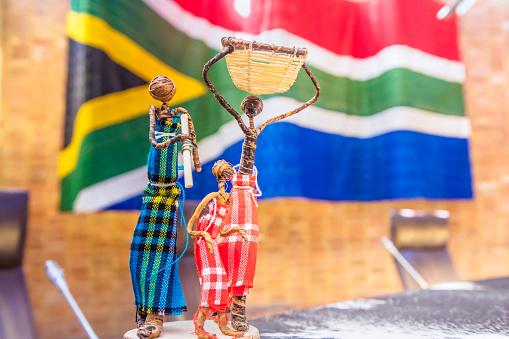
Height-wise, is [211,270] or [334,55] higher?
[334,55]

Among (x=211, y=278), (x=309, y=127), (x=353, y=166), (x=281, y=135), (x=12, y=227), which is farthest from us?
(x=353, y=166)

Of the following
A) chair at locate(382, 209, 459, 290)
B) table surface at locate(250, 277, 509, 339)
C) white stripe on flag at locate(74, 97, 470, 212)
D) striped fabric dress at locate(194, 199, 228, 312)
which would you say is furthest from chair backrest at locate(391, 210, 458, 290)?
striped fabric dress at locate(194, 199, 228, 312)

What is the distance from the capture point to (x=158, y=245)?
2.33 ft

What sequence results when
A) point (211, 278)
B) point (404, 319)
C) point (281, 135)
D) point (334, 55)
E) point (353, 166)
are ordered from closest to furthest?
point (211, 278) < point (404, 319) < point (281, 135) < point (334, 55) < point (353, 166)

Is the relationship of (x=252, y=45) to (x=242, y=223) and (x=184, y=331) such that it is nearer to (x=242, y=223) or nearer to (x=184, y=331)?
(x=242, y=223)

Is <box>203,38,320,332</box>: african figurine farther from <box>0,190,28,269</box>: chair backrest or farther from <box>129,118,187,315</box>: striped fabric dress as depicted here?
<box>0,190,28,269</box>: chair backrest

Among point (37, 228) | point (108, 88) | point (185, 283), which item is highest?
point (108, 88)

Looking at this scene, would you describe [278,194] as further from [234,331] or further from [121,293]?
[234,331]

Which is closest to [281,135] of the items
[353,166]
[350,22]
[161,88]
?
[353,166]

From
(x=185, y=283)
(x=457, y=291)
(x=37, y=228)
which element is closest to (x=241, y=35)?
(x=185, y=283)

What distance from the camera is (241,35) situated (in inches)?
78.4

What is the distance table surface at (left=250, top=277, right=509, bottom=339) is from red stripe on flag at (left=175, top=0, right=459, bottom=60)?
4.51ft

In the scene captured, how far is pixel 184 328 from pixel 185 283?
0.81m

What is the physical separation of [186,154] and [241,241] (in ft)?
0.54
